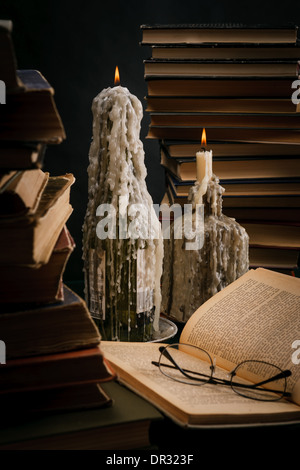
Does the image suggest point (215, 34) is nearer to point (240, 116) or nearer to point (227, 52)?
point (227, 52)

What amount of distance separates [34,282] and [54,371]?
0.10 meters

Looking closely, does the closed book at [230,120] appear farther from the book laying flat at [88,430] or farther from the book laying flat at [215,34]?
the book laying flat at [88,430]

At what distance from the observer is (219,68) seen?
4.12 ft

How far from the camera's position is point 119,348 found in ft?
2.98

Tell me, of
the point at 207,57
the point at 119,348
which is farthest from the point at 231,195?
the point at 119,348

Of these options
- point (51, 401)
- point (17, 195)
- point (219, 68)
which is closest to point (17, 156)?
point (17, 195)

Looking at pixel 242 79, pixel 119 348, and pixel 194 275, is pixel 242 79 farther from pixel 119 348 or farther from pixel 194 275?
pixel 119 348

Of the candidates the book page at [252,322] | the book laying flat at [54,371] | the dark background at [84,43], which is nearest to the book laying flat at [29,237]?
the book laying flat at [54,371]

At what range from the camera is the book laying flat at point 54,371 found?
68cm

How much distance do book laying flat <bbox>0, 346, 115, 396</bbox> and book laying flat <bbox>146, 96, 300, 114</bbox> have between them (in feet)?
2.32

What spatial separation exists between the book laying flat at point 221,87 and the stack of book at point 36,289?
569 mm

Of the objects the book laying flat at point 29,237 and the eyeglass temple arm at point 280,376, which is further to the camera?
the eyeglass temple arm at point 280,376

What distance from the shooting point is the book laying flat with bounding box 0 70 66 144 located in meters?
0.62

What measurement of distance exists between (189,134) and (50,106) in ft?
2.31
